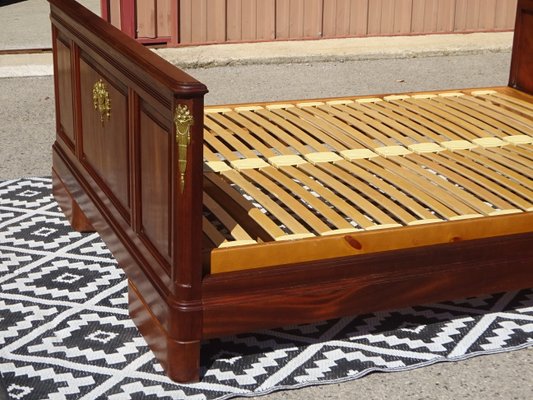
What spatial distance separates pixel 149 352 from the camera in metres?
3.19

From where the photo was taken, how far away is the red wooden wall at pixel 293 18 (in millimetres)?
7777

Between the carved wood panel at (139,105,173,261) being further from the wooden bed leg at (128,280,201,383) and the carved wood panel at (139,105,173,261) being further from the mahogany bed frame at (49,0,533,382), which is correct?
the wooden bed leg at (128,280,201,383)

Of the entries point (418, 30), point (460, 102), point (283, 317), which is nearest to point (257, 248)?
point (283, 317)

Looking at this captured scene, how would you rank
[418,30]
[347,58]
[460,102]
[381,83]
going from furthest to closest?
[418,30], [347,58], [381,83], [460,102]

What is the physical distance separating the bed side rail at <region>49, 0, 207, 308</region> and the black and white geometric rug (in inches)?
9.1

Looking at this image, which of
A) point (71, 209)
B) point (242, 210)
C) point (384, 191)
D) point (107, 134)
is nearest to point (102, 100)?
point (107, 134)

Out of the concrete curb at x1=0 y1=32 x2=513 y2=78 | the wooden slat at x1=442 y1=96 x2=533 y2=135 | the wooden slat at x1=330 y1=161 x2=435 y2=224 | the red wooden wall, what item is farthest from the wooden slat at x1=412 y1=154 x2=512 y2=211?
the red wooden wall

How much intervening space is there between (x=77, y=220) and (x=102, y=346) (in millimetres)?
1053

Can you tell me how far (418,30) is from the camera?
27.9 feet

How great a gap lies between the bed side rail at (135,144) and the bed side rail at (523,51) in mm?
2183

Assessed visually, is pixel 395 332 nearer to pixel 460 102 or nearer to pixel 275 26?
pixel 460 102

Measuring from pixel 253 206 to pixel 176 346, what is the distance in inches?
25.3

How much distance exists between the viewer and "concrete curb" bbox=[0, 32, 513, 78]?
7.35 meters

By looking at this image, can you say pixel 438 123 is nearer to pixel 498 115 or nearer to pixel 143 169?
pixel 498 115
